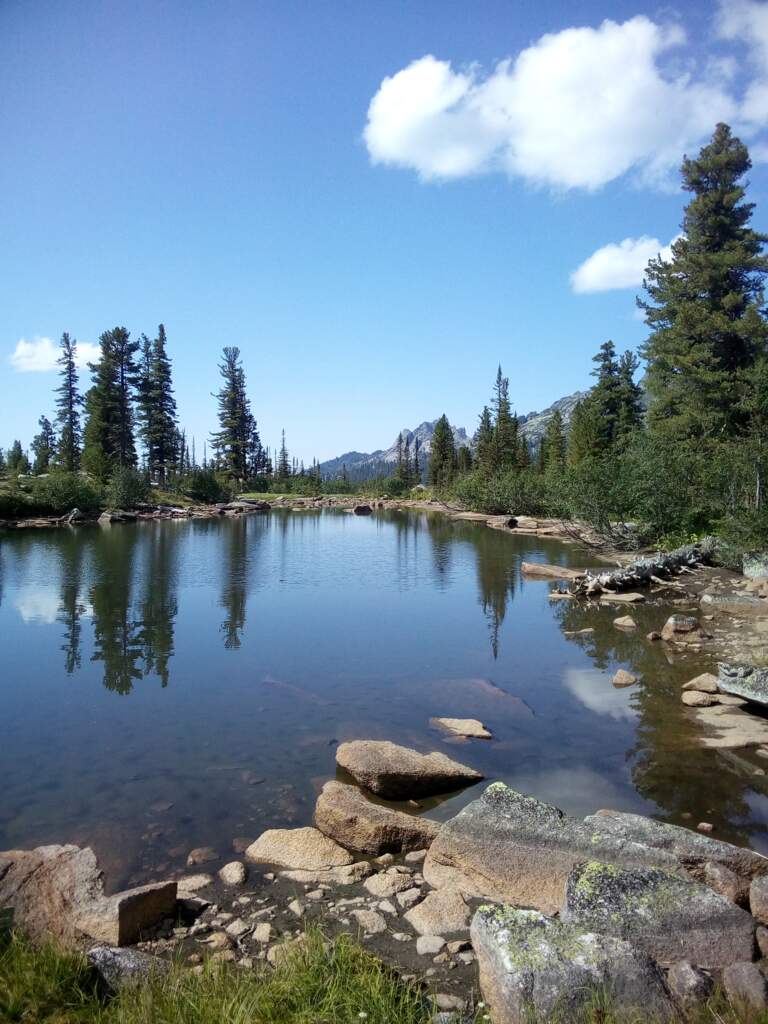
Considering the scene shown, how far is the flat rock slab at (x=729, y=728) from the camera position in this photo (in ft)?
30.8

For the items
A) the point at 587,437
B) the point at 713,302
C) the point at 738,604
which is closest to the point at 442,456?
the point at 587,437

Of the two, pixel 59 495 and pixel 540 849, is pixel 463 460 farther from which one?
pixel 540 849

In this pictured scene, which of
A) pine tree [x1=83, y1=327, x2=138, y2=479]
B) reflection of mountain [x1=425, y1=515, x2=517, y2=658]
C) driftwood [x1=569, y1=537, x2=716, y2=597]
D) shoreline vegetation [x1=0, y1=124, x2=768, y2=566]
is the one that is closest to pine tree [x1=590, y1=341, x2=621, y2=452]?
shoreline vegetation [x1=0, y1=124, x2=768, y2=566]

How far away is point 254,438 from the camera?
9725 centimetres

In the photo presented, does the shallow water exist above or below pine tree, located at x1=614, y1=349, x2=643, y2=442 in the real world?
below

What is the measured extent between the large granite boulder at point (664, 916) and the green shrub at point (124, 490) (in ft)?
186

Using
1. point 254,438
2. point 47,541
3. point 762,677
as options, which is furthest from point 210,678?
point 254,438

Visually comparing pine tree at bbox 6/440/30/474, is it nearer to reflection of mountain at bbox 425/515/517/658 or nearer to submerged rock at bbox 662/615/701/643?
reflection of mountain at bbox 425/515/517/658

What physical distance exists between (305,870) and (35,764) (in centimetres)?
488

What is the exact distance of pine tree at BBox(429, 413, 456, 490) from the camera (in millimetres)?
94919

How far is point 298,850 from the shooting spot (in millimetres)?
6613

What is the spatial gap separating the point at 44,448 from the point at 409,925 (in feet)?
240

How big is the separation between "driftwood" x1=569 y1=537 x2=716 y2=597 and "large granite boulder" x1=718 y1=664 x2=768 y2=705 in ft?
35.6

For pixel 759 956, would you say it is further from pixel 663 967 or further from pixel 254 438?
pixel 254 438
